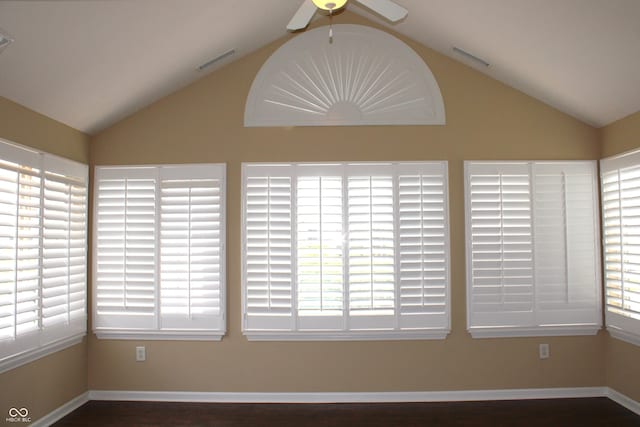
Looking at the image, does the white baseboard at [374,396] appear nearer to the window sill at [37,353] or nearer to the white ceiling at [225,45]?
the window sill at [37,353]

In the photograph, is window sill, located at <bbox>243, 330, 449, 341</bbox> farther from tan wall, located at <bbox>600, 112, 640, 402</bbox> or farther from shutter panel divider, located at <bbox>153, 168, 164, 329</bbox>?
tan wall, located at <bbox>600, 112, 640, 402</bbox>

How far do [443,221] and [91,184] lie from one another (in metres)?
3.18

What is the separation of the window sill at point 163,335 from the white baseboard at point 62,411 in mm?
552

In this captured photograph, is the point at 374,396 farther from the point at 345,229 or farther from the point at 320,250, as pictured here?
the point at 345,229

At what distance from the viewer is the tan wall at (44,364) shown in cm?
301

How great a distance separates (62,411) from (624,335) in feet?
15.2

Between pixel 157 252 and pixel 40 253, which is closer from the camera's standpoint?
pixel 40 253

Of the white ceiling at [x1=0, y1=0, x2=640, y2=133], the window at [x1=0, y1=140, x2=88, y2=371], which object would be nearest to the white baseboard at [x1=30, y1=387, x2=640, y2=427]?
the window at [x1=0, y1=140, x2=88, y2=371]

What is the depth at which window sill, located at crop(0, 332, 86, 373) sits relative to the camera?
2.94m

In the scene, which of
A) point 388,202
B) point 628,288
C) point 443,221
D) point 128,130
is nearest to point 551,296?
point 628,288

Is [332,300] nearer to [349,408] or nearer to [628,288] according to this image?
[349,408]

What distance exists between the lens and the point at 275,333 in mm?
3807

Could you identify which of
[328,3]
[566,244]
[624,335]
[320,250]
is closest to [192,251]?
[320,250]

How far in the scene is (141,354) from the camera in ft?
12.7
